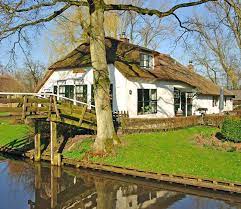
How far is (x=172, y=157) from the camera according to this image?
627 inches

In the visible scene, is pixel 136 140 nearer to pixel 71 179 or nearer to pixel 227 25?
pixel 71 179

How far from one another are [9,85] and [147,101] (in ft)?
180

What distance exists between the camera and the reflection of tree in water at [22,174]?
13905 mm

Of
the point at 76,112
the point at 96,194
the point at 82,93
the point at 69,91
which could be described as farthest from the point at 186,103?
the point at 96,194

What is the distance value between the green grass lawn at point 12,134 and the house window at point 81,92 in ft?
16.1

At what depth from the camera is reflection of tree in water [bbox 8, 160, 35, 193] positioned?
1391cm

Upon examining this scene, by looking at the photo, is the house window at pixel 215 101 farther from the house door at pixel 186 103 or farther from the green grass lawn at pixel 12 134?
the green grass lawn at pixel 12 134

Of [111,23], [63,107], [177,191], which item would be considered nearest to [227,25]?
[111,23]

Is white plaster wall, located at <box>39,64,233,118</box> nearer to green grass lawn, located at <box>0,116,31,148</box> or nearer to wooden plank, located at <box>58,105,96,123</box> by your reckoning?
green grass lawn, located at <box>0,116,31,148</box>

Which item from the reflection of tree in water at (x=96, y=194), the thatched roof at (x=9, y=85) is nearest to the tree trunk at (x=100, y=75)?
the reflection of tree in water at (x=96, y=194)

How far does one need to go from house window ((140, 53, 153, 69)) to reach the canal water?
15100 mm

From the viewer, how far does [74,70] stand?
92.1ft

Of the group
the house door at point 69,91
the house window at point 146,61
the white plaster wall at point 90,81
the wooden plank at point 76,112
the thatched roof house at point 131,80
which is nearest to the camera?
the wooden plank at point 76,112

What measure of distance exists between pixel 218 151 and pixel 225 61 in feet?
127
